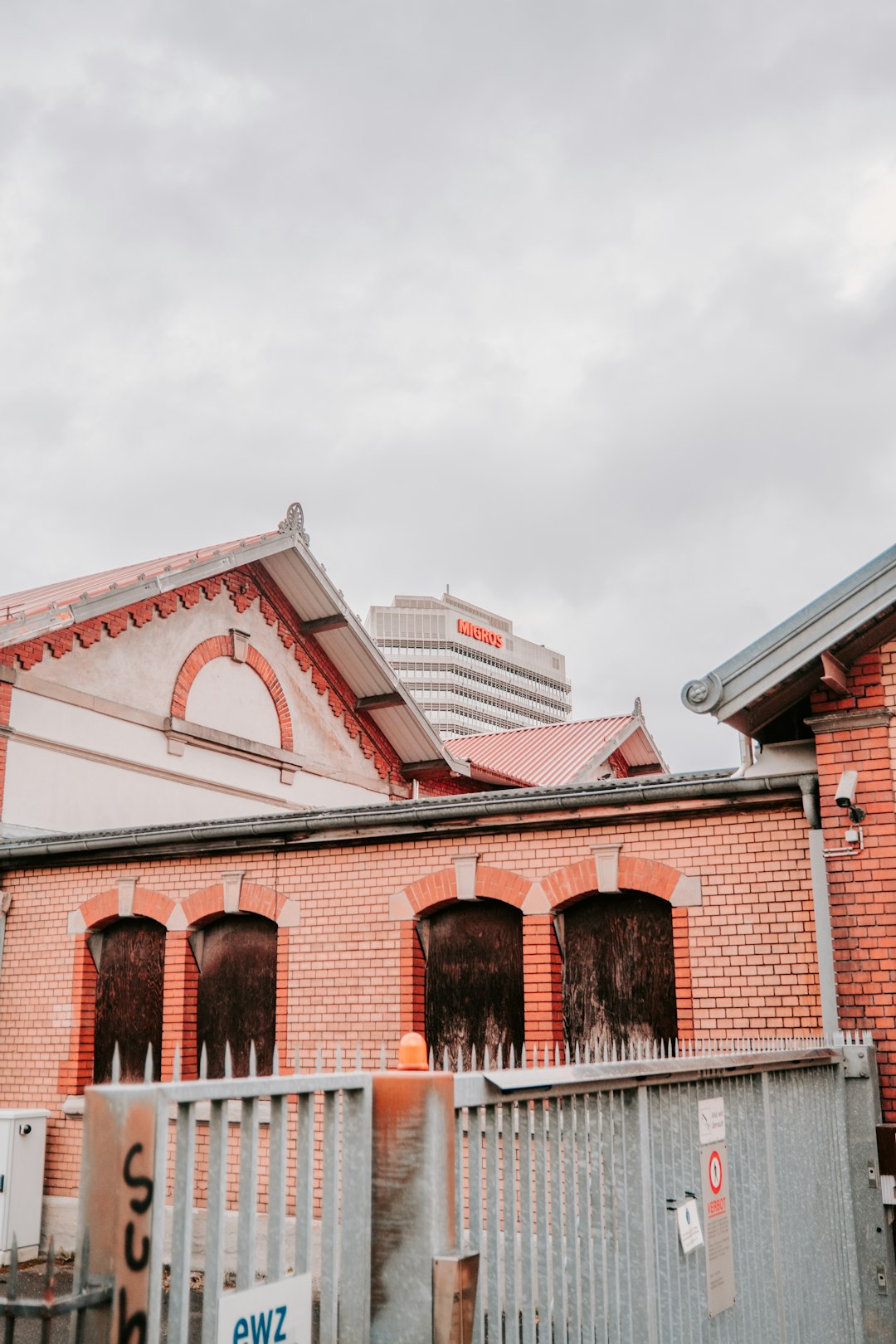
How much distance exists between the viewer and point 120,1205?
7.81 ft

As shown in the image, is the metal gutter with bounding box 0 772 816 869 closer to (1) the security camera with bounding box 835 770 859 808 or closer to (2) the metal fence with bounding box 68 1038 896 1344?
(1) the security camera with bounding box 835 770 859 808

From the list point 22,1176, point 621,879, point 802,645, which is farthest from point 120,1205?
point 22,1176

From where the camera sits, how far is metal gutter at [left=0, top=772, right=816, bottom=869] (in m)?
9.71

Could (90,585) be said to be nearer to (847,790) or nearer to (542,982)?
(542,982)

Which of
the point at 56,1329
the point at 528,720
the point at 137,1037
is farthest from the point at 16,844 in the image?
the point at 528,720

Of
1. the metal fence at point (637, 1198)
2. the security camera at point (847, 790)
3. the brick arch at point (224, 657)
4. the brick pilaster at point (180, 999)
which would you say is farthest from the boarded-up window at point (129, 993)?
the metal fence at point (637, 1198)

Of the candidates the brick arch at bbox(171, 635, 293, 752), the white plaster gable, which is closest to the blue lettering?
the white plaster gable

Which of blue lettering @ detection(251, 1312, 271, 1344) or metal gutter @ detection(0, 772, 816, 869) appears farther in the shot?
metal gutter @ detection(0, 772, 816, 869)

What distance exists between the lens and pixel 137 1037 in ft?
42.5

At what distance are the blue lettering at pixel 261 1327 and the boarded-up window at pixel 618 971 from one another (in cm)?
766

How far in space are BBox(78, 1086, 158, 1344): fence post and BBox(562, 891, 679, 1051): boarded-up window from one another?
808 centimetres

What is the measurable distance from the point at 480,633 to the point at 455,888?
5598 inches

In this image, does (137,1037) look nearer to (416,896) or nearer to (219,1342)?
(416,896)

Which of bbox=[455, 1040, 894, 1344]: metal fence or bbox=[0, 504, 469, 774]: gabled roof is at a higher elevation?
bbox=[0, 504, 469, 774]: gabled roof
